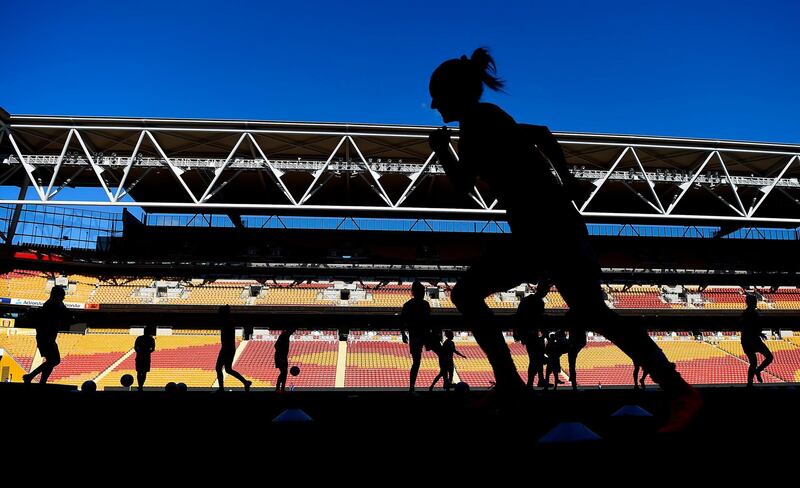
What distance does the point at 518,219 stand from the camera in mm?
2396

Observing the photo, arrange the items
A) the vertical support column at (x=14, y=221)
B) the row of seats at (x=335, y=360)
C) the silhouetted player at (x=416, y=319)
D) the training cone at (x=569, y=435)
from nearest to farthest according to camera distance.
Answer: the training cone at (x=569, y=435)
the silhouetted player at (x=416, y=319)
the vertical support column at (x=14, y=221)
the row of seats at (x=335, y=360)

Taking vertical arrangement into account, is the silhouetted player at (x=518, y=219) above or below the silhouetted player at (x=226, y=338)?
above

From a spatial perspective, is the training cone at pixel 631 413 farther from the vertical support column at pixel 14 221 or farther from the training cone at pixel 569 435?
the vertical support column at pixel 14 221

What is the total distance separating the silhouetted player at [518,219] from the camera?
7.45 feet

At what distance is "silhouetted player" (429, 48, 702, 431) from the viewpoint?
2.27 metres

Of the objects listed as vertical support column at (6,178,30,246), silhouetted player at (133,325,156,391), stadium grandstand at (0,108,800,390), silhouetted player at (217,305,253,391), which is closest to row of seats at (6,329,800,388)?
stadium grandstand at (0,108,800,390)

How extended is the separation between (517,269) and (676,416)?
0.90 meters

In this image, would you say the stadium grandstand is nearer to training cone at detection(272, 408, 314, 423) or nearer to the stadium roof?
the stadium roof

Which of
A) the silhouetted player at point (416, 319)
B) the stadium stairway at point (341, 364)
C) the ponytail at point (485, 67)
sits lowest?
the stadium stairway at point (341, 364)

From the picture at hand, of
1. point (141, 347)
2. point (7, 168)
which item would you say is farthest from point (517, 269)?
point (7, 168)

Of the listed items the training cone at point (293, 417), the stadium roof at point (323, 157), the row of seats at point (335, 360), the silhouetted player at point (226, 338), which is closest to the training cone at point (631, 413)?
the training cone at point (293, 417)

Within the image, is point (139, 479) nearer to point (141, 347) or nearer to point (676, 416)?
point (676, 416)

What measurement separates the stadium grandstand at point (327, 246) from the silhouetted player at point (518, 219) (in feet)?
45.2

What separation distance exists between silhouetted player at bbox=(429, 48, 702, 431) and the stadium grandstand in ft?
45.2
